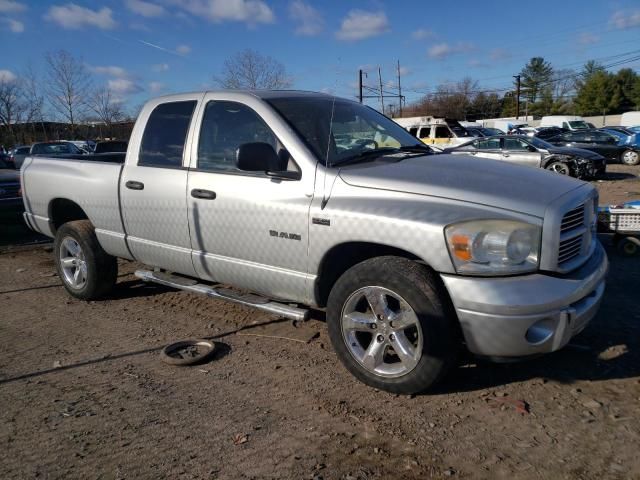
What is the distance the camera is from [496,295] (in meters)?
2.76

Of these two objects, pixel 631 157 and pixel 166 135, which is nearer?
pixel 166 135

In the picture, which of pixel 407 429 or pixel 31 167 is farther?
pixel 31 167

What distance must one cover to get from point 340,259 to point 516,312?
4.02 feet

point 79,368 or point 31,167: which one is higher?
point 31,167

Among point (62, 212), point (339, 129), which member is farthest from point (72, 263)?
point (339, 129)

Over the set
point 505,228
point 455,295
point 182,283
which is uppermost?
point 505,228

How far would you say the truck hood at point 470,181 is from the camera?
292 cm

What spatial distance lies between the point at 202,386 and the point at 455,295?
182 centimetres

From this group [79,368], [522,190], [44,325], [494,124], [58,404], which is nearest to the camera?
[522,190]

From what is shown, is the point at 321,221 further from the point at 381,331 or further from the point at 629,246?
the point at 629,246

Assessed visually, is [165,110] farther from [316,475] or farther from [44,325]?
[316,475]

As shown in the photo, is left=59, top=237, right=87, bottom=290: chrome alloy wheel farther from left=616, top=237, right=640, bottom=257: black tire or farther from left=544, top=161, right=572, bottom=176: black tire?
left=544, top=161, right=572, bottom=176: black tire

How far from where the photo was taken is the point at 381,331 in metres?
3.23

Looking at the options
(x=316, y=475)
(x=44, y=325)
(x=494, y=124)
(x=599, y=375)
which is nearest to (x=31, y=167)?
(x=44, y=325)
